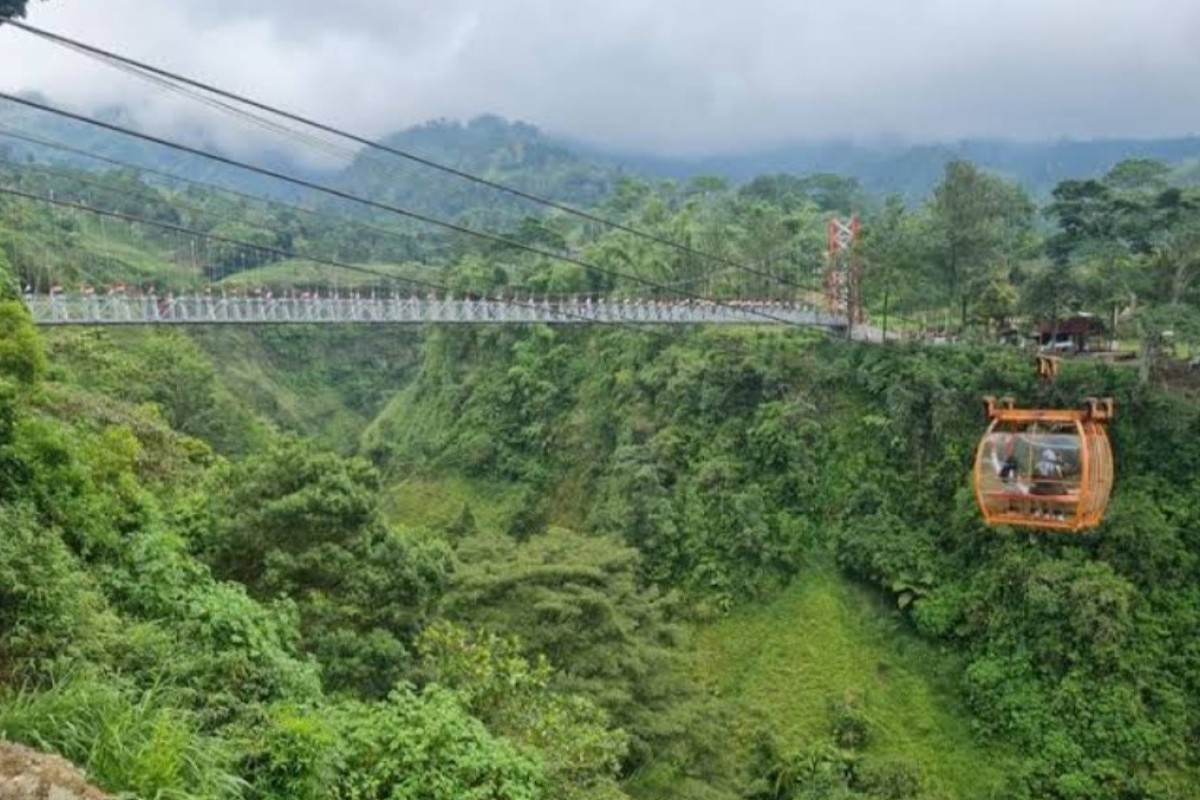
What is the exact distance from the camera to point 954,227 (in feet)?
66.0

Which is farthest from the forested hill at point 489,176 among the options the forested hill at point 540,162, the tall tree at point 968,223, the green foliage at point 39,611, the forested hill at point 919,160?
the green foliage at point 39,611

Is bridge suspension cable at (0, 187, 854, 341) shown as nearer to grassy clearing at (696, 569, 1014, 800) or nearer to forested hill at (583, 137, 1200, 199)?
grassy clearing at (696, 569, 1014, 800)

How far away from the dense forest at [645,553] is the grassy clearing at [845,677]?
0.06 metres

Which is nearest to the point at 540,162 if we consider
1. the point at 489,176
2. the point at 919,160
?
the point at 489,176

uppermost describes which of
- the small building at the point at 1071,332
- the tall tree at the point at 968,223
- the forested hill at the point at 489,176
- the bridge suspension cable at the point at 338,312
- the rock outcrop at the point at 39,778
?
the forested hill at the point at 489,176

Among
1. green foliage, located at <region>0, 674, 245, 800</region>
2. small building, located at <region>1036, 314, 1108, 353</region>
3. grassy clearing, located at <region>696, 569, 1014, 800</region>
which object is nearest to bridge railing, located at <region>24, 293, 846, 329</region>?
small building, located at <region>1036, 314, 1108, 353</region>

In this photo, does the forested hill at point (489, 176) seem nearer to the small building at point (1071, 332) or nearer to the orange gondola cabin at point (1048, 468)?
the small building at point (1071, 332)

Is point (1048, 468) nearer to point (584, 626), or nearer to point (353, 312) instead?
point (584, 626)

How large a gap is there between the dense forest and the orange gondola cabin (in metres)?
3.74

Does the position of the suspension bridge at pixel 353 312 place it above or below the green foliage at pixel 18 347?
above

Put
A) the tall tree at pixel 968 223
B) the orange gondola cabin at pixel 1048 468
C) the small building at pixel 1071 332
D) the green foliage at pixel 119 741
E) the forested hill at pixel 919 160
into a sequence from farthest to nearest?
1. the forested hill at pixel 919 160
2. the tall tree at pixel 968 223
3. the small building at pixel 1071 332
4. the orange gondola cabin at pixel 1048 468
5. the green foliage at pixel 119 741

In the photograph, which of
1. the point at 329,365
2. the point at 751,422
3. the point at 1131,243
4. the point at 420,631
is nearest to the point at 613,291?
the point at 751,422

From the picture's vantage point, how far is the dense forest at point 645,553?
511cm

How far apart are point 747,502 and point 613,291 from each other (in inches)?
431
